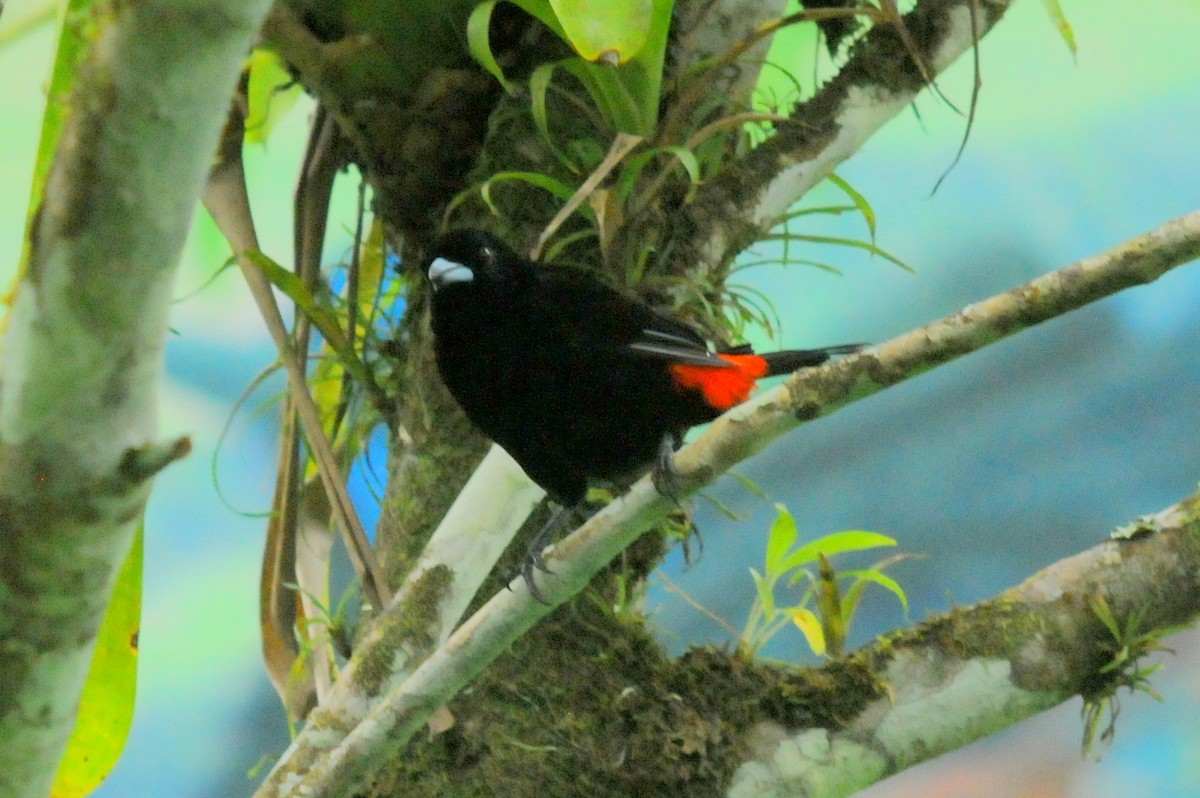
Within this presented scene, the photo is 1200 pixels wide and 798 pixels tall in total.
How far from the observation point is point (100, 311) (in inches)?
24.2

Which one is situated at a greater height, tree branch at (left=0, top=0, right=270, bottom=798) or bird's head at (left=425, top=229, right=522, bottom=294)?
bird's head at (left=425, top=229, right=522, bottom=294)

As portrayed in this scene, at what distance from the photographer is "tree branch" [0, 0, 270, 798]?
22.9 inches

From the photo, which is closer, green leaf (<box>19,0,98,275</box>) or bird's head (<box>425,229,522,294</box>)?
green leaf (<box>19,0,98,275</box>)

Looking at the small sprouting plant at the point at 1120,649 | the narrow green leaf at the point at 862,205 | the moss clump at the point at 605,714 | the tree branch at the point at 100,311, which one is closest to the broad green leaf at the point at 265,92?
the narrow green leaf at the point at 862,205

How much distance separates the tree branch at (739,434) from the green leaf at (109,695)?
0.24 meters

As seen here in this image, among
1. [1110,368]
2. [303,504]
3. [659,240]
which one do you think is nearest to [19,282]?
[659,240]

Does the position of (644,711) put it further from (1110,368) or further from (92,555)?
(1110,368)

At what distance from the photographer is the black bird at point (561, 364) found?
1.50m

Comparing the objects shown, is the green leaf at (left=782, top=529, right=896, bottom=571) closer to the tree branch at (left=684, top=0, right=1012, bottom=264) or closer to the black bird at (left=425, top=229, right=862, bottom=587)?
the black bird at (left=425, top=229, right=862, bottom=587)

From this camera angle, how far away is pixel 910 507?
2.52 metres

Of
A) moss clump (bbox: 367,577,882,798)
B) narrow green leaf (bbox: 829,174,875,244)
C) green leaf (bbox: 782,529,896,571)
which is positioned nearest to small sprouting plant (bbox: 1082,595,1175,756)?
moss clump (bbox: 367,577,882,798)

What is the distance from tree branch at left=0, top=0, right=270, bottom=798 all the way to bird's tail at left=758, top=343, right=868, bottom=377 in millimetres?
1034

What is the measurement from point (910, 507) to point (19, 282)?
7.16ft

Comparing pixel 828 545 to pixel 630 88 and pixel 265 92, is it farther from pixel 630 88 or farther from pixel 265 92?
pixel 265 92
